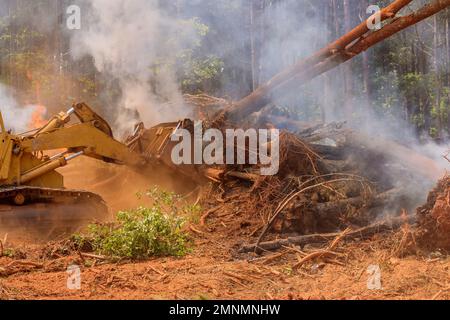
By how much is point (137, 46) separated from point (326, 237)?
41.6 ft

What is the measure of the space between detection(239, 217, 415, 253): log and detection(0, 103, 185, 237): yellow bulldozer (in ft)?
12.6

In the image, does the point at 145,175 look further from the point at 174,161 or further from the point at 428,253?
the point at 428,253

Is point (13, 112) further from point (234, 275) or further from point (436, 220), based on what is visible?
point (436, 220)

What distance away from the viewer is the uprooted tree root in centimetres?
676

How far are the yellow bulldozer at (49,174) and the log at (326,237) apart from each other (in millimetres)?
3833

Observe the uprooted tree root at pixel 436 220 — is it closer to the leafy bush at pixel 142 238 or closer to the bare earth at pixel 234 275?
the bare earth at pixel 234 275

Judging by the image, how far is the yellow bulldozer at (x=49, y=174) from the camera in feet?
30.0

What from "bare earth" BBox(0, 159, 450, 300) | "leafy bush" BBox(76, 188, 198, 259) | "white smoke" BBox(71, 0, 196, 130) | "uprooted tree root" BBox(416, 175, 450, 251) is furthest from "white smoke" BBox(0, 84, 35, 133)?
"uprooted tree root" BBox(416, 175, 450, 251)

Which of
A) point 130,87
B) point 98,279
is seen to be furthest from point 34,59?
point 98,279

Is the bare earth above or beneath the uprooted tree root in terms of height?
beneath

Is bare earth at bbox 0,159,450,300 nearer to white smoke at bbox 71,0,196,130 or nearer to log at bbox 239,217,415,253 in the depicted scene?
log at bbox 239,217,415,253

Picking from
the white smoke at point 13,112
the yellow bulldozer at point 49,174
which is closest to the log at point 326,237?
the yellow bulldozer at point 49,174

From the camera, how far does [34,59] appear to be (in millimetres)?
21906

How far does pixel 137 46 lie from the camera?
1847cm
